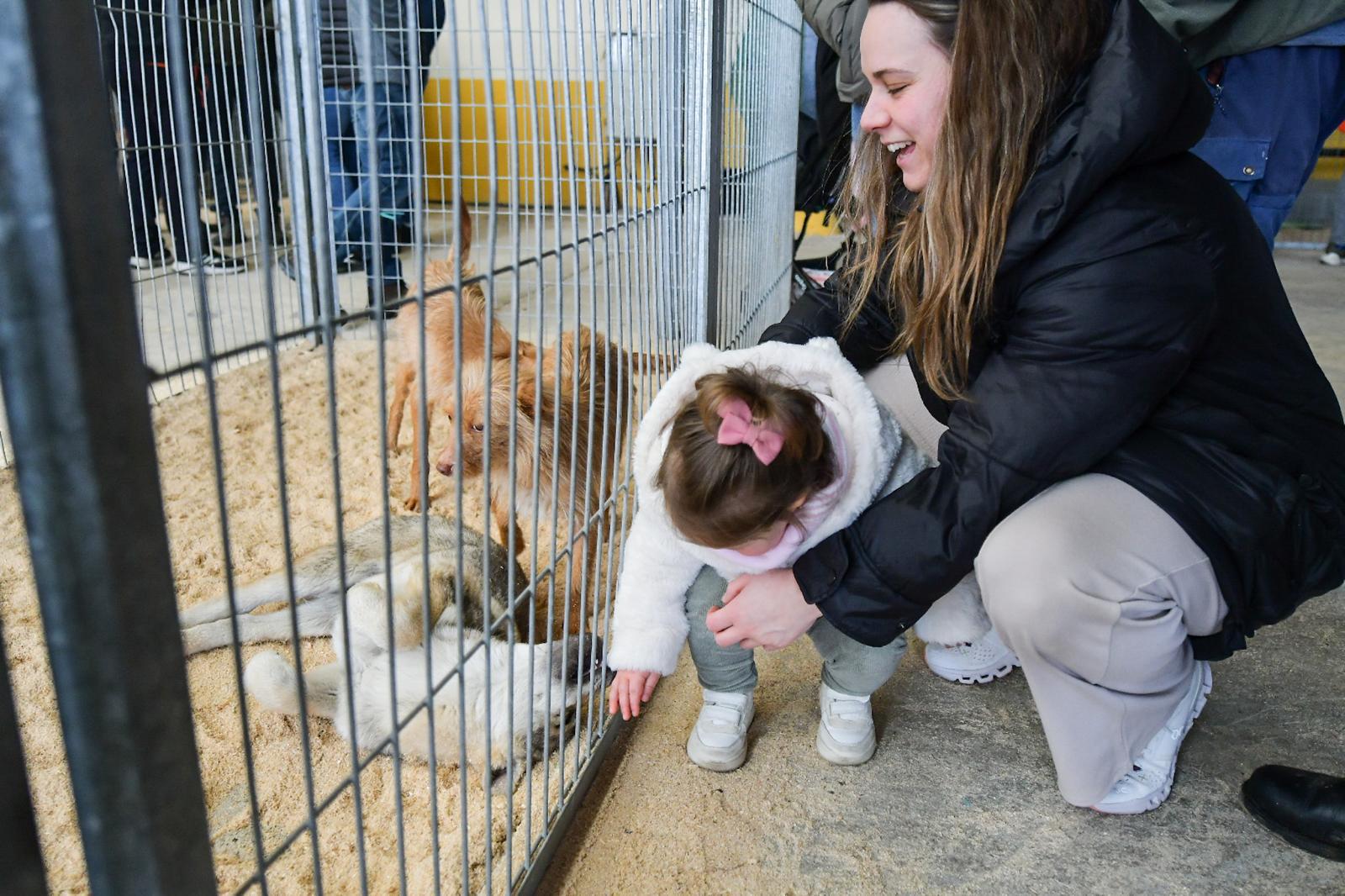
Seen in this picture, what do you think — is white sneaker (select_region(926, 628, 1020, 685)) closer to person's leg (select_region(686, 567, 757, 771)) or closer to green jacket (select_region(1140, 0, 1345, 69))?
person's leg (select_region(686, 567, 757, 771))

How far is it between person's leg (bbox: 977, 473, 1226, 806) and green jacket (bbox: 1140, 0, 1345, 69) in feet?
3.23

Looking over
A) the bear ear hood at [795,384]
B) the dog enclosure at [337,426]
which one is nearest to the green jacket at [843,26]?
the dog enclosure at [337,426]

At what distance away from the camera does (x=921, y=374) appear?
1675 millimetres

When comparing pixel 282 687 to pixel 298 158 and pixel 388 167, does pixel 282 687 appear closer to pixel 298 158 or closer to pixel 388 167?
pixel 298 158

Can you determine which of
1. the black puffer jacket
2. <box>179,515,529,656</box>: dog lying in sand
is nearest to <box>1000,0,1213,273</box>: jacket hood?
the black puffer jacket

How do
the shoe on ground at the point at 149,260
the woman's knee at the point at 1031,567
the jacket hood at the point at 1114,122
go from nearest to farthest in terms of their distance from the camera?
the jacket hood at the point at 1114,122, the woman's knee at the point at 1031,567, the shoe on ground at the point at 149,260

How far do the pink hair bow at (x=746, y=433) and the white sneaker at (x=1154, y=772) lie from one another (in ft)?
2.74

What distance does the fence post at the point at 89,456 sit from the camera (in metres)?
0.51

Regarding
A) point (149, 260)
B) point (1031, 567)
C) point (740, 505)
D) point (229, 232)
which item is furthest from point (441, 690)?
point (229, 232)

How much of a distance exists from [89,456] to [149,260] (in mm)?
3234

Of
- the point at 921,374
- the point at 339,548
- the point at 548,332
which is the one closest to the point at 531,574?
the point at 339,548

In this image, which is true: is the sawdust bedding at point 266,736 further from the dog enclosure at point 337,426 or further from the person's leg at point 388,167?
the person's leg at point 388,167

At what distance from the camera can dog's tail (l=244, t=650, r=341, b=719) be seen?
5.81ft

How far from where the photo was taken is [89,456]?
54 cm
